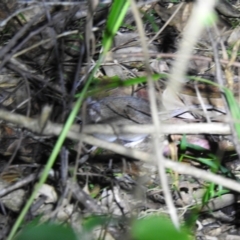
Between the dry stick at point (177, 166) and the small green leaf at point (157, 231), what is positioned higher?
the small green leaf at point (157, 231)

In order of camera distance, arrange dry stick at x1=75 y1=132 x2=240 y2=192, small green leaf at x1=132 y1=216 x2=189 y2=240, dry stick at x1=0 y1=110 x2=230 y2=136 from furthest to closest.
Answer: dry stick at x1=0 y1=110 x2=230 y2=136
dry stick at x1=75 y1=132 x2=240 y2=192
small green leaf at x1=132 y1=216 x2=189 y2=240

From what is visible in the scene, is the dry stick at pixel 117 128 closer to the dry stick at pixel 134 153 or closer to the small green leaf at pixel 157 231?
the dry stick at pixel 134 153

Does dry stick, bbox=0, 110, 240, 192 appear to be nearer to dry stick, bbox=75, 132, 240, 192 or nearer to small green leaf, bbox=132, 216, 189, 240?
dry stick, bbox=75, 132, 240, 192

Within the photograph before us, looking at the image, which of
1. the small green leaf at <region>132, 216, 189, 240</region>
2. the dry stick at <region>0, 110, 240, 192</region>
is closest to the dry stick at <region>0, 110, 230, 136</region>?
the dry stick at <region>0, 110, 240, 192</region>

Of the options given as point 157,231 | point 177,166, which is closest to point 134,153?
point 177,166

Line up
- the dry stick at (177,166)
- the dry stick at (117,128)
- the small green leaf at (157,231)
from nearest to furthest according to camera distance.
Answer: the small green leaf at (157,231), the dry stick at (177,166), the dry stick at (117,128)

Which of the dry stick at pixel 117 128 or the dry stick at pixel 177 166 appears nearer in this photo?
the dry stick at pixel 177 166

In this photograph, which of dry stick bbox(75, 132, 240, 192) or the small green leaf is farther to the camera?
dry stick bbox(75, 132, 240, 192)

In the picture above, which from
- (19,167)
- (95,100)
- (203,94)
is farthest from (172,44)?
(19,167)

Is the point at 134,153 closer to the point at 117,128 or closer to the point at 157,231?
the point at 117,128

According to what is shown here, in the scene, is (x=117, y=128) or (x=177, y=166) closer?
(x=177, y=166)

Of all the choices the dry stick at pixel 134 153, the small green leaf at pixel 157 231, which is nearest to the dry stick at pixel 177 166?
the dry stick at pixel 134 153
